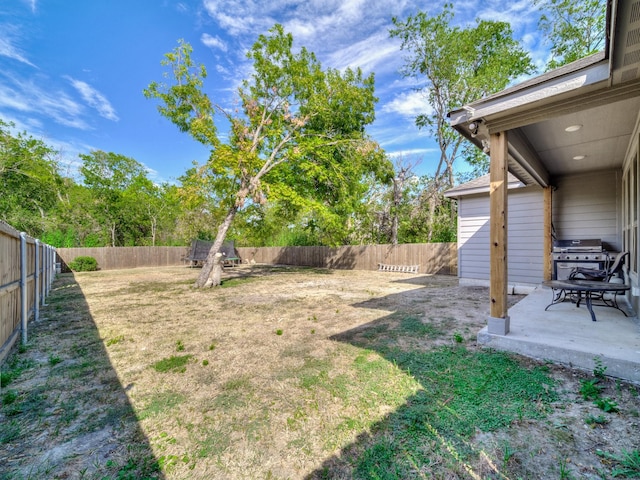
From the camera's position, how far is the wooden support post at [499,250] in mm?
3020

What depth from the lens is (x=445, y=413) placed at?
6.20 feet

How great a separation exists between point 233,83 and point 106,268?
41.9 ft

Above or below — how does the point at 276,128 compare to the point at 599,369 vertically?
above

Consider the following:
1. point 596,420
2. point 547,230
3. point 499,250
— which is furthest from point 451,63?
point 596,420

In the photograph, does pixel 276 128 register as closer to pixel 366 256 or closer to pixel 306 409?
pixel 366 256

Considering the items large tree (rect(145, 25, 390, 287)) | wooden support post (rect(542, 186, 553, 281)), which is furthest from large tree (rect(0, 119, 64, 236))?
wooden support post (rect(542, 186, 553, 281))

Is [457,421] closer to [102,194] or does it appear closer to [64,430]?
[64,430]

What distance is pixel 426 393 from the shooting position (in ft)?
7.06

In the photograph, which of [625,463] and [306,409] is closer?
[625,463]

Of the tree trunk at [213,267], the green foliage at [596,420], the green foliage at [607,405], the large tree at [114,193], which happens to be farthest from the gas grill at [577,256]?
the large tree at [114,193]

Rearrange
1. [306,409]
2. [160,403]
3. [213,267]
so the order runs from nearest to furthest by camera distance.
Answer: [306,409], [160,403], [213,267]

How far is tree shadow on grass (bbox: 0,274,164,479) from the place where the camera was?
4.97ft

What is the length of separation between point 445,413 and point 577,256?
5.53m

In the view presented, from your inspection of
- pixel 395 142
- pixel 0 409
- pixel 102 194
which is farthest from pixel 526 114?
pixel 102 194
